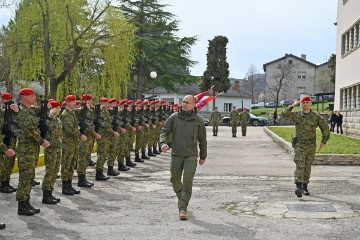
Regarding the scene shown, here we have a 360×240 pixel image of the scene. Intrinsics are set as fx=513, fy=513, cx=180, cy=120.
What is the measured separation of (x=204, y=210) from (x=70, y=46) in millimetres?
16059

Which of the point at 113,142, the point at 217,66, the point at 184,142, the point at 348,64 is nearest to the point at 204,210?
the point at 184,142

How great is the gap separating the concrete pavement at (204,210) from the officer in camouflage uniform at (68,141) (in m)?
0.28

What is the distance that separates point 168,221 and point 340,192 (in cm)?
425

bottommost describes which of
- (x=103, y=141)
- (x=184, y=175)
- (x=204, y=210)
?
(x=204, y=210)

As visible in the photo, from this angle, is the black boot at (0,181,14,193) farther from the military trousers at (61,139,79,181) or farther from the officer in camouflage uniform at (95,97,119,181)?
the officer in camouflage uniform at (95,97,119,181)

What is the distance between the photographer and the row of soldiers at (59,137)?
7.71 meters

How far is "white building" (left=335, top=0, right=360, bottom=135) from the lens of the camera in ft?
84.6

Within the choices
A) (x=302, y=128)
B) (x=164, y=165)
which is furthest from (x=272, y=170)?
(x=302, y=128)

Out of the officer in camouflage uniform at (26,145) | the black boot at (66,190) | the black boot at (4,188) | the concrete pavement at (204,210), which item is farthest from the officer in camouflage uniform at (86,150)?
the officer in camouflage uniform at (26,145)

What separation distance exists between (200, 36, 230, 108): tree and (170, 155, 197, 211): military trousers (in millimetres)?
57033

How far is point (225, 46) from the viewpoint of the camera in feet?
214

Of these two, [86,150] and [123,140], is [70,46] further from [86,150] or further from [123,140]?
[86,150]

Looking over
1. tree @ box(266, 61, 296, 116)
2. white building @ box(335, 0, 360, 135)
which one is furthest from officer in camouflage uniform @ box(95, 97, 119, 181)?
tree @ box(266, 61, 296, 116)

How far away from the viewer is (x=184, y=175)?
769 cm
